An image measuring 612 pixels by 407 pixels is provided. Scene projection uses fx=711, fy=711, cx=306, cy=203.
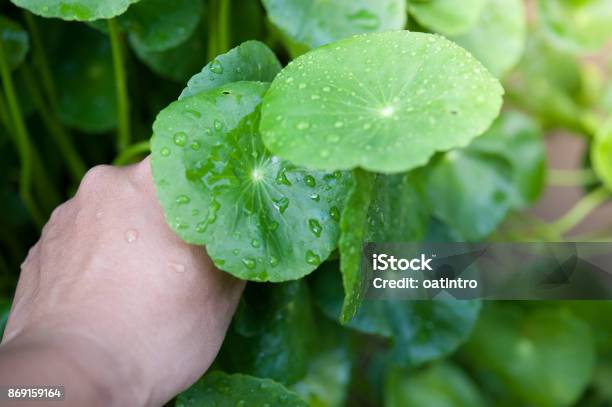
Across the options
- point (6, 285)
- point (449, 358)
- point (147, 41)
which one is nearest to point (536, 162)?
point (449, 358)

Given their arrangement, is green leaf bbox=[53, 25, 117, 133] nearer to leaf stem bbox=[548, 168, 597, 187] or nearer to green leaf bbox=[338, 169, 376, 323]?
green leaf bbox=[338, 169, 376, 323]

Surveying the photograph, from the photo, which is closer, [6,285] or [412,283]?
[412,283]

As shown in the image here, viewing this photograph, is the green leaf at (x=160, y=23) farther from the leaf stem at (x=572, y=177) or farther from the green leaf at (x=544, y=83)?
the leaf stem at (x=572, y=177)

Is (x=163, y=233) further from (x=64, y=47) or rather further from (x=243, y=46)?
(x=64, y=47)

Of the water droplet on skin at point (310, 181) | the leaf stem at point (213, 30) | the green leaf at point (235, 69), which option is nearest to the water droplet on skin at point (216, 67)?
the green leaf at point (235, 69)

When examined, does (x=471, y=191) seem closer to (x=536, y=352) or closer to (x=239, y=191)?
(x=536, y=352)

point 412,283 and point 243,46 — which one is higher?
point 243,46

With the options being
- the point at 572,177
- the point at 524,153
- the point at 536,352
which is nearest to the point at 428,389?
the point at 536,352
